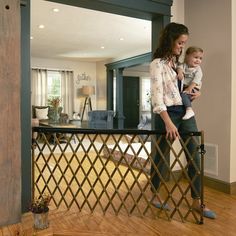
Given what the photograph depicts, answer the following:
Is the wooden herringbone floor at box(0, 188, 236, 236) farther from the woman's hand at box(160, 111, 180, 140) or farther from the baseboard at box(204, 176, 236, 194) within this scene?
the woman's hand at box(160, 111, 180, 140)

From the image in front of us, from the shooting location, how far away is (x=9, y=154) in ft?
5.01

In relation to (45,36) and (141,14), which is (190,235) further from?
(45,36)

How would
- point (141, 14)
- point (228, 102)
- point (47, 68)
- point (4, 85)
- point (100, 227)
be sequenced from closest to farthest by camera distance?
1. point (4, 85)
2. point (100, 227)
3. point (228, 102)
4. point (141, 14)
5. point (47, 68)

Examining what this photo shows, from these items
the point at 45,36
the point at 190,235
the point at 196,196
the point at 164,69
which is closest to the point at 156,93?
the point at 164,69

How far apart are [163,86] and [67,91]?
721 cm

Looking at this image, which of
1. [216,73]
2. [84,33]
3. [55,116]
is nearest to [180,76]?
[216,73]

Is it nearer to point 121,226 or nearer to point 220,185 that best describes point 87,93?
point 220,185

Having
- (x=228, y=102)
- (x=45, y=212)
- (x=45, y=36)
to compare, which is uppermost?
(x=45, y=36)

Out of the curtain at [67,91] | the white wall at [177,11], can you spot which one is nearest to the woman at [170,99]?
the white wall at [177,11]

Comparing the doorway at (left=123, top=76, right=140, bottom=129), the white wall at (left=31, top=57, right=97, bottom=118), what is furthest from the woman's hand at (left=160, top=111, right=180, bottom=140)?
the doorway at (left=123, top=76, right=140, bottom=129)

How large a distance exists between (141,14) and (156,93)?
4.17 feet

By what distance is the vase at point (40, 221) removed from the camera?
175 centimetres

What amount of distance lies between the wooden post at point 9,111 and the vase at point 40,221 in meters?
0.19

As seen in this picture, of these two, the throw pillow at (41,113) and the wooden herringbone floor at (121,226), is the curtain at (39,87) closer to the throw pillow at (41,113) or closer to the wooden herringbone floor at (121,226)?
the throw pillow at (41,113)
